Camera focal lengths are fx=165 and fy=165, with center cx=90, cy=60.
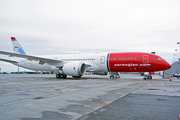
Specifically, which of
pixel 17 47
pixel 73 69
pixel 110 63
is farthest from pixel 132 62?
pixel 17 47

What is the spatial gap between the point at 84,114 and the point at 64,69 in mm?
19127

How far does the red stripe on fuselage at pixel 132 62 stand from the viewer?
21578 mm

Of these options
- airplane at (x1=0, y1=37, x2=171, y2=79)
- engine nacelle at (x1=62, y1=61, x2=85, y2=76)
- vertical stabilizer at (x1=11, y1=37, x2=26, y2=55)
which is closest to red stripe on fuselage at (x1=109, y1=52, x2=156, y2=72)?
airplane at (x1=0, y1=37, x2=171, y2=79)

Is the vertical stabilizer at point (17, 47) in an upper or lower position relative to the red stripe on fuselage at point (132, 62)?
upper

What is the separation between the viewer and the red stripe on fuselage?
21.6m

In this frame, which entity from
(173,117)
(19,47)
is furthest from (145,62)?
(19,47)

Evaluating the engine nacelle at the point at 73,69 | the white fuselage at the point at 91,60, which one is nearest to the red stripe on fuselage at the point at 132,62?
the white fuselage at the point at 91,60

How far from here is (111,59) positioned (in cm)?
2309

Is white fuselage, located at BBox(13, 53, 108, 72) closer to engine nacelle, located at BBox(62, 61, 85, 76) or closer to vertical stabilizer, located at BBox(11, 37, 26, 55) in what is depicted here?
engine nacelle, located at BBox(62, 61, 85, 76)

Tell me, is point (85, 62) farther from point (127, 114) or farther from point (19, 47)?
point (127, 114)

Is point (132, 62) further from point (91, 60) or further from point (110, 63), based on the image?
point (91, 60)

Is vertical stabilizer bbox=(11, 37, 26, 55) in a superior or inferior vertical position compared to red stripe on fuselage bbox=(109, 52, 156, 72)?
superior

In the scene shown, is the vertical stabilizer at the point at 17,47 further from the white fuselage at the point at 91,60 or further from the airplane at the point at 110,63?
the airplane at the point at 110,63

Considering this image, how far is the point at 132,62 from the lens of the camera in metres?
21.9
